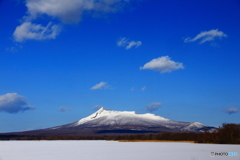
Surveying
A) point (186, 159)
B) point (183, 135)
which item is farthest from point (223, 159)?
point (183, 135)

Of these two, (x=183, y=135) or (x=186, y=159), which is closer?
(x=186, y=159)

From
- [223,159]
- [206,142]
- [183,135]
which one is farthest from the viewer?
[183,135]

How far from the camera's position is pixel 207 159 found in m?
27.8

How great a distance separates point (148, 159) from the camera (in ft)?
95.3

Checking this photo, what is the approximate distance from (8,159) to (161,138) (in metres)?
62.1

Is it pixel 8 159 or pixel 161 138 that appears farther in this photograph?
pixel 161 138

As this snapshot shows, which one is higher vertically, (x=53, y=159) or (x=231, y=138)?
(x=231, y=138)

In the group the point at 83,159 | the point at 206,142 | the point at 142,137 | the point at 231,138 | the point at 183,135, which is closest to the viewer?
the point at 83,159

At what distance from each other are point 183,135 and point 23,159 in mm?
59748

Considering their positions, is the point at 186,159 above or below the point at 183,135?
below

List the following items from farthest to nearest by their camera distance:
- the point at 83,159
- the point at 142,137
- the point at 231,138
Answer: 1. the point at 142,137
2. the point at 231,138
3. the point at 83,159

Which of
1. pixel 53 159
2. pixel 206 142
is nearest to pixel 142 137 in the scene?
pixel 206 142

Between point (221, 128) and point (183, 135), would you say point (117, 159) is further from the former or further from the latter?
point (183, 135)

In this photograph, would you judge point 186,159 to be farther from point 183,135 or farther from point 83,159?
point 183,135
